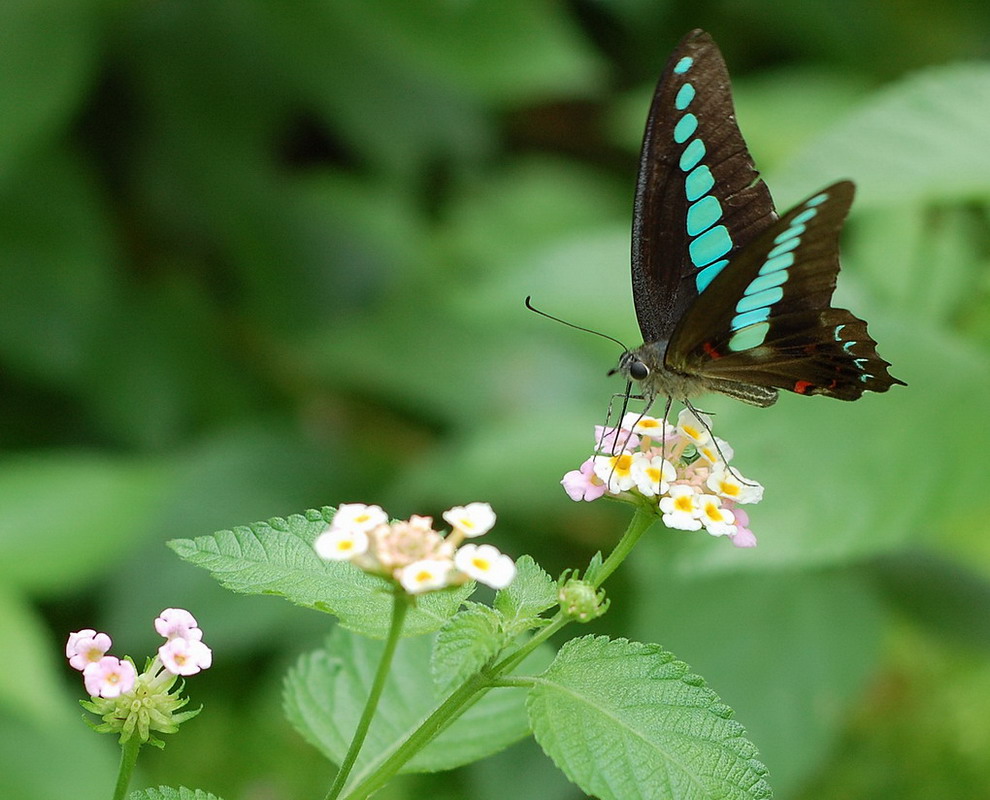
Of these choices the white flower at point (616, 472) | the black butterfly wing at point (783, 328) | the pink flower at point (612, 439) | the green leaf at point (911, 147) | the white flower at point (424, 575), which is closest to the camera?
the white flower at point (424, 575)

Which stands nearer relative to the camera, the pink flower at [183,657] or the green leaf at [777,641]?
the pink flower at [183,657]

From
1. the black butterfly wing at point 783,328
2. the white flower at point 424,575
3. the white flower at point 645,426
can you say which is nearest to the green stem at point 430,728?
the white flower at point 424,575

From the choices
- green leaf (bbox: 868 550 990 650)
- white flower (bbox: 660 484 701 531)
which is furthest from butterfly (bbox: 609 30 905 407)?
green leaf (bbox: 868 550 990 650)

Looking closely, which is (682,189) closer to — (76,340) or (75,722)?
(75,722)

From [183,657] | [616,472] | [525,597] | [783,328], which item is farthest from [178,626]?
[783,328]

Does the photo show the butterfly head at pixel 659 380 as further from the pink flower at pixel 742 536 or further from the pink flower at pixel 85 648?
the pink flower at pixel 85 648

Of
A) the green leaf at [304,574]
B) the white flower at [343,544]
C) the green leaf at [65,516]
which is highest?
the white flower at [343,544]

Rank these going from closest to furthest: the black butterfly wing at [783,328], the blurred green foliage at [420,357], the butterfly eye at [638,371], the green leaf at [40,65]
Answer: the black butterfly wing at [783,328] < the butterfly eye at [638,371] < the blurred green foliage at [420,357] < the green leaf at [40,65]

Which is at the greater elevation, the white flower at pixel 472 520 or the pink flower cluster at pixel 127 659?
the white flower at pixel 472 520
